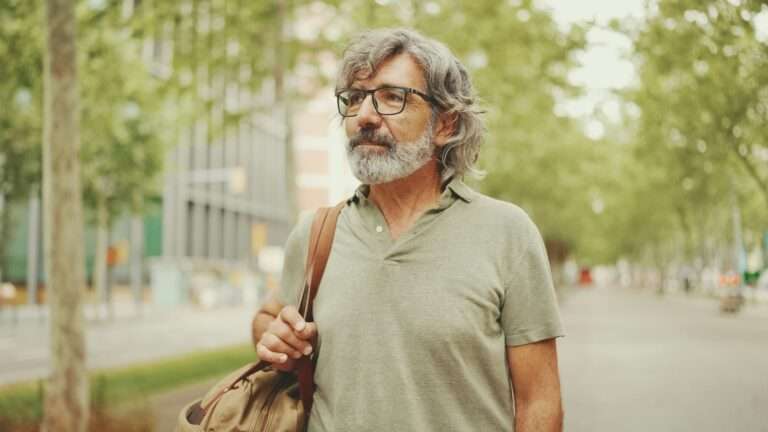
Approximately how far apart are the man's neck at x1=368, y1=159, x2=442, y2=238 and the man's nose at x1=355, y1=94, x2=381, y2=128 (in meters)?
0.19

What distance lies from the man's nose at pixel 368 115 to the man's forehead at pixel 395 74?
6 centimetres

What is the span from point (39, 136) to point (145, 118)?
3967 mm

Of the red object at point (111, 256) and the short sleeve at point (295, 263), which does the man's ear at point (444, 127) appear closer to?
the short sleeve at point (295, 263)

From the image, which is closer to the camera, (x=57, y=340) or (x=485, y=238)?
(x=485, y=238)

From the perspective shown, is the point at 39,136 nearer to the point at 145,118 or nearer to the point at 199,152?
the point at 145,118

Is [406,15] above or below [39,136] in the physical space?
above

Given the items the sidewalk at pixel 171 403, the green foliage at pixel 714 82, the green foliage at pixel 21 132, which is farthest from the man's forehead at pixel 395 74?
the green foliage at pixel 21 132

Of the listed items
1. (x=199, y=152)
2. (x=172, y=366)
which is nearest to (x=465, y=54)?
(x=172, y=366)

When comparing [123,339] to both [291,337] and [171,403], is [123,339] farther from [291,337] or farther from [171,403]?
[291,337]

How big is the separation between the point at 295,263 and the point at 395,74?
2.11 feet

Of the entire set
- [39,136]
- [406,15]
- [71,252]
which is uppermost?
[406,15]

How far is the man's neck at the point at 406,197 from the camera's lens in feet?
7.74

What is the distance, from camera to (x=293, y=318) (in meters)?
2.17

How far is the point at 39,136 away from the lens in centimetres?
1928
